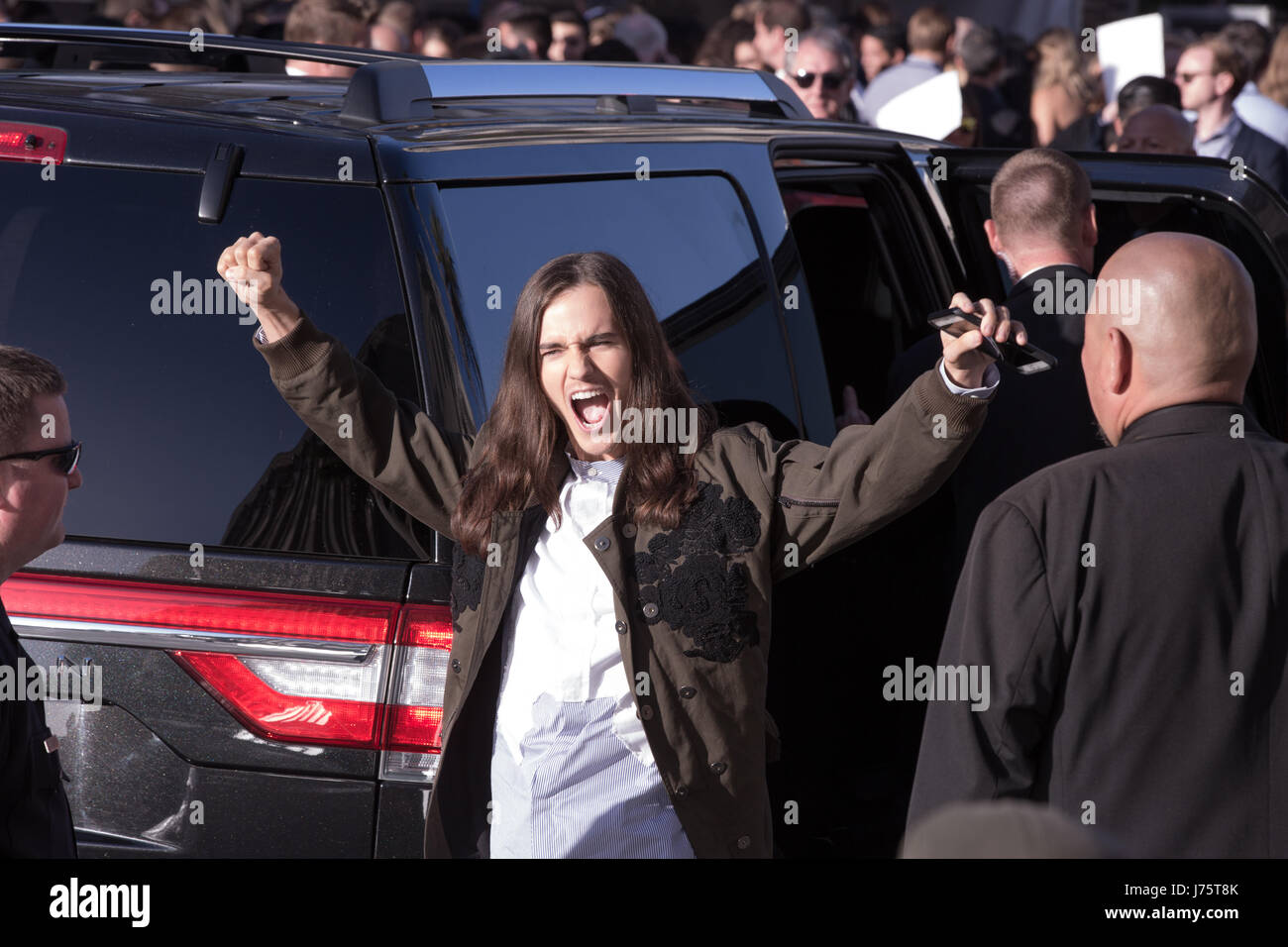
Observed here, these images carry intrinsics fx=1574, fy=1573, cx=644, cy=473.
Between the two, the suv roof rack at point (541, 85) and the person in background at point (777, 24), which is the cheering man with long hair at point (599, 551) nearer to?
the suv roof rack at point (541, 85)

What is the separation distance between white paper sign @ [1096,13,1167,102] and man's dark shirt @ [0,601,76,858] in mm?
7879

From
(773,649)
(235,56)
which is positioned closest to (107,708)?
(773,649)

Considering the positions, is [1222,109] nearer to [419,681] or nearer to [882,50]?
[882,50]

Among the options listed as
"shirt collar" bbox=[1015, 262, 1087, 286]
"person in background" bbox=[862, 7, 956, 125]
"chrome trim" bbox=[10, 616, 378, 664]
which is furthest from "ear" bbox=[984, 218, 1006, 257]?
"person in background" bbox=[862, 7, 956, 125]

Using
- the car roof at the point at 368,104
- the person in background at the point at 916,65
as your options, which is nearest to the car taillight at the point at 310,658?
the car roof at the point at 368,104

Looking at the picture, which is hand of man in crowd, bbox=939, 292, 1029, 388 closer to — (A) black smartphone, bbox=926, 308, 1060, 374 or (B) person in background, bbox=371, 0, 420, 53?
(A) black smartphone, bbox=926, 308, 1060, 374

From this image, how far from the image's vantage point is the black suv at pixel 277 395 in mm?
2584

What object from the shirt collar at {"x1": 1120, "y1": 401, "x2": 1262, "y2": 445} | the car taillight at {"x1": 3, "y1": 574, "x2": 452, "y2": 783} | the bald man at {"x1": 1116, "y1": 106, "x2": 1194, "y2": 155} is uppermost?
the bald man at {"x1": 1116, "y1": 106, "x2": 1194, "y2": 155}

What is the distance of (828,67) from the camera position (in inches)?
298

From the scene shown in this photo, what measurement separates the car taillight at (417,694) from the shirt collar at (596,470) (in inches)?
14.9

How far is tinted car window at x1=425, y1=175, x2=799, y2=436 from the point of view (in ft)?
8.95

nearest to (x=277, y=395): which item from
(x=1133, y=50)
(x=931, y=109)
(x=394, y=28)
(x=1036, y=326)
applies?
(x=1036, y=326)

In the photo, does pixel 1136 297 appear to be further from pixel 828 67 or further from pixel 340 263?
pixel 828 67

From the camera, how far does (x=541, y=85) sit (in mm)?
3484
